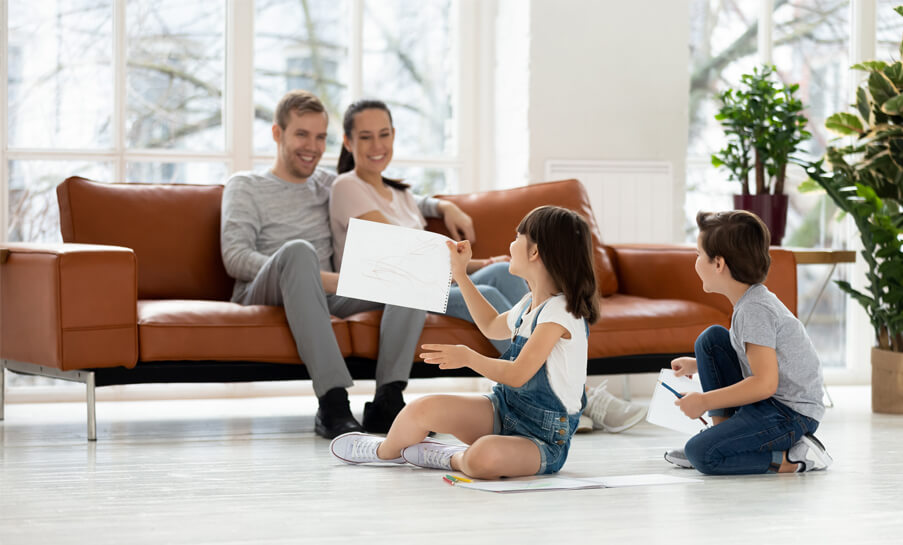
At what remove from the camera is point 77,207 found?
315 cm

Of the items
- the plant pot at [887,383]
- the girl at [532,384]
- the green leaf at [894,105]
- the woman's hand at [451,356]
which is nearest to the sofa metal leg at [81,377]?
the girl at [532,384]

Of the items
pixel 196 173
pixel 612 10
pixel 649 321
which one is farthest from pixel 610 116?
pixel 196 173

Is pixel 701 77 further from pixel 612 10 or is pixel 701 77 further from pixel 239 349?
pixel 239 349

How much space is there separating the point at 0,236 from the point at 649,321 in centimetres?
235

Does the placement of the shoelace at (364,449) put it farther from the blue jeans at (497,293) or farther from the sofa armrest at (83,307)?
the sofa armrest at (83,307)

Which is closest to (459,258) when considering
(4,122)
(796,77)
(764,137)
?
(764,137)

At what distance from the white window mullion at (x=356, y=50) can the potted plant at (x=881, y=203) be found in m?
1.76

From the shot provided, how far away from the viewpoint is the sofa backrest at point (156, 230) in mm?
3150

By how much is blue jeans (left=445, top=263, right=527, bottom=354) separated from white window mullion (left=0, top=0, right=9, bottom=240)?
180 cm

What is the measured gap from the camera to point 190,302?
2.96 meters

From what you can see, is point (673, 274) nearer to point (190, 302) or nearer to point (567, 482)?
point (567, 482)

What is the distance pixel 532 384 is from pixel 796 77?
282cm

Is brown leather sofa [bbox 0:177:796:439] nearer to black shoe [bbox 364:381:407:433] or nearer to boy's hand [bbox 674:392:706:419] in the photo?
black shoe [bbox 364:381:407:433]

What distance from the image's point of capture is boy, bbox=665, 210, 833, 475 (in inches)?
88.8
